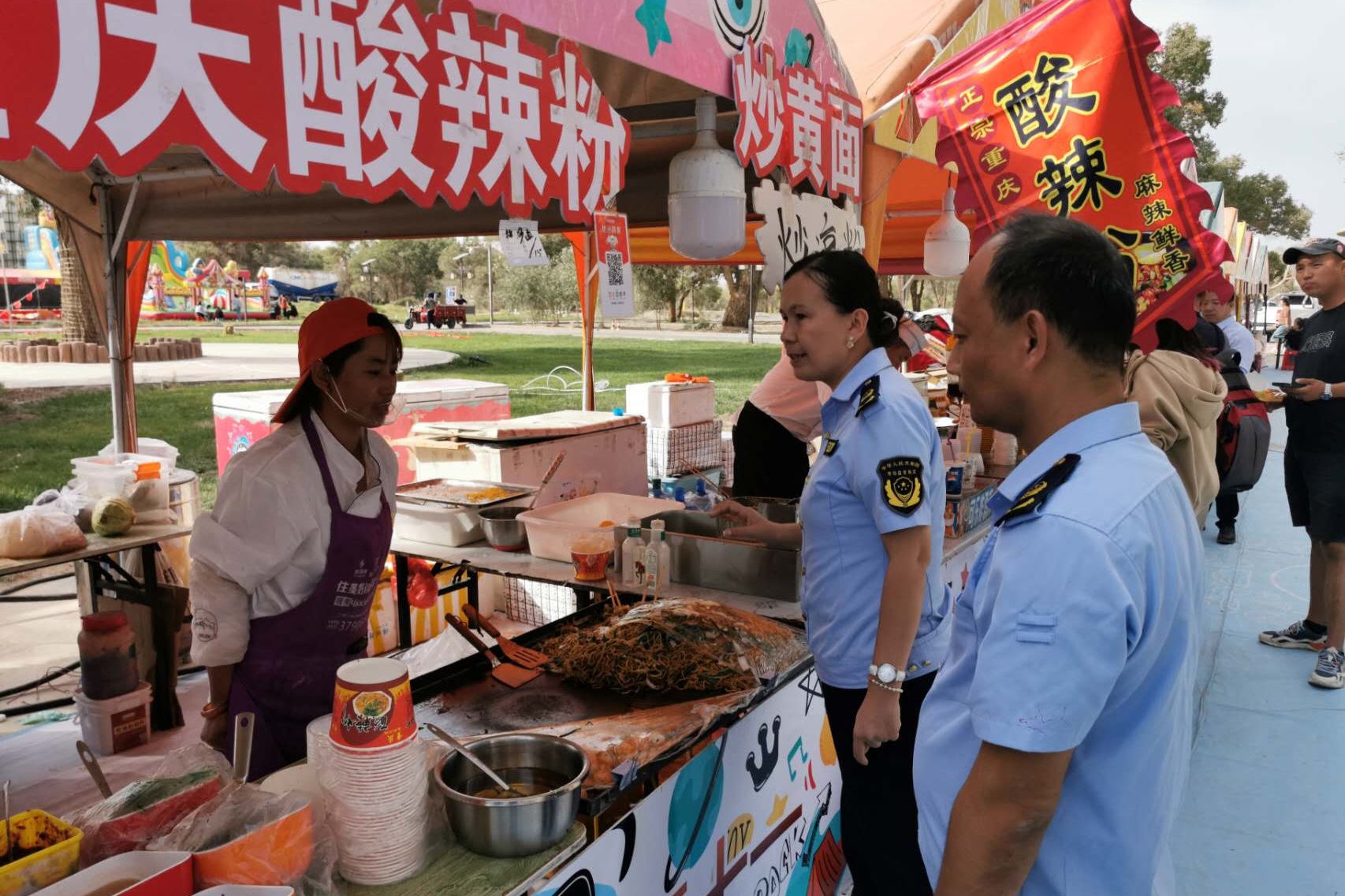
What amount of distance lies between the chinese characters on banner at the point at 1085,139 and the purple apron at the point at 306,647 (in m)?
3.18

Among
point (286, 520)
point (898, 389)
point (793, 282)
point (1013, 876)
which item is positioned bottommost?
point (1013, 876)

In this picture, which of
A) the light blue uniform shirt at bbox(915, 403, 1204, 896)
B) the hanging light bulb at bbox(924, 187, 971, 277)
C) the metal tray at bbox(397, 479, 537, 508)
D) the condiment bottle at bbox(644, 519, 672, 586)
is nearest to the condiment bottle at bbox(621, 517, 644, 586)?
the condiment bottle at bbox(644, 519, 672, 586)

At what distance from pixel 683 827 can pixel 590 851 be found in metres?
0.47

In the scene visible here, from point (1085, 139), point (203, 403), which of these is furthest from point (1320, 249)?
point (203, 403)

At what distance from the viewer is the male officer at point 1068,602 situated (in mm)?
1015

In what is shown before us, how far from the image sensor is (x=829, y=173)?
3.36 m

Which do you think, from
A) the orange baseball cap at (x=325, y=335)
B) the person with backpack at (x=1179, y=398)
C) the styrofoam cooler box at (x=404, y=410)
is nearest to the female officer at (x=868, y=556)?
the orange baseball cap at (x=325, y=335)

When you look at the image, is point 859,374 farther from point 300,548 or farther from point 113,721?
point 113,721

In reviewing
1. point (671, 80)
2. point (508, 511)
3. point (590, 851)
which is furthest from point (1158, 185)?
point (590, 851)

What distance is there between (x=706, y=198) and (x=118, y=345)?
4.40 m

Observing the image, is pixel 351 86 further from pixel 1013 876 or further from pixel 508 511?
pixel 508 511

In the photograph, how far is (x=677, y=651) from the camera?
93.0 inches

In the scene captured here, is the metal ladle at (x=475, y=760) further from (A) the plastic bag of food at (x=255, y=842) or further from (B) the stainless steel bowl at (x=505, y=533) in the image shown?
(B) the stainless steel bowl at (x=505, y=533)

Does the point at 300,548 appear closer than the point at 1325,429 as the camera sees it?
Yes
